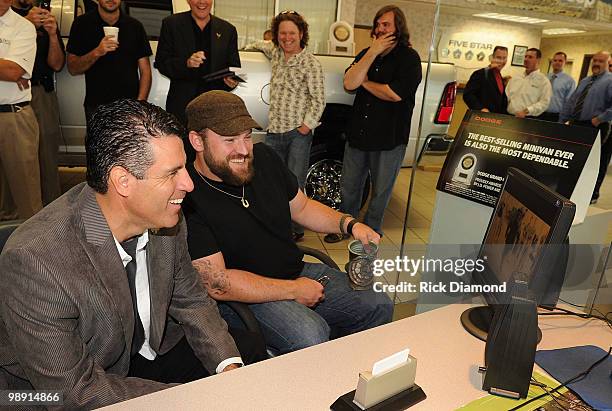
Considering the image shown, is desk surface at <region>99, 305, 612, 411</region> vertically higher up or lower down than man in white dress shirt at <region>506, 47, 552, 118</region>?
lower down

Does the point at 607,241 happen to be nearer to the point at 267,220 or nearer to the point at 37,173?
the point at 267,220

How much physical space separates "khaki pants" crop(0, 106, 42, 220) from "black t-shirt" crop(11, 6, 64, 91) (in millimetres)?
376

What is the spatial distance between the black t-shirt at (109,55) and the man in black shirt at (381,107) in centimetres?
159

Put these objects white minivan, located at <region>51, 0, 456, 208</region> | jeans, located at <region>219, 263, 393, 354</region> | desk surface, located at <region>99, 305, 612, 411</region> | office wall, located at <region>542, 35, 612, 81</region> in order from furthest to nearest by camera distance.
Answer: white minivan, located at <region>51, 0, 456, 208</region> < office wall, located at <region>542, 35, 612, 81</region> < jeans, located at <region>219, 263, 393, 354</region> < desk surface, located at <region>99, 305, 612, 411</region>

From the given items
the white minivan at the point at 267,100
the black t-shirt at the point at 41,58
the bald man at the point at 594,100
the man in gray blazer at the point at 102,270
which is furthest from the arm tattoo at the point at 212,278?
the black t-shirt at the point at 41,58

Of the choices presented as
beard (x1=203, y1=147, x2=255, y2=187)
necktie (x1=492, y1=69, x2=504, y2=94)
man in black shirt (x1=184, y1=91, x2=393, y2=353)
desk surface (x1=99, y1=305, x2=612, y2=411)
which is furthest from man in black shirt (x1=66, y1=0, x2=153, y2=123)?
desk surface (x1=99, y1=305, x2=612, y2=411)

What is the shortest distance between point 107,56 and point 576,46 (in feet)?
10.0

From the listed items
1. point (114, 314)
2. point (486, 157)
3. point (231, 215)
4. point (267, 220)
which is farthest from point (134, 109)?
point (486, 157)

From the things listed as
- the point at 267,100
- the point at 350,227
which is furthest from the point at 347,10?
the point at 350,227

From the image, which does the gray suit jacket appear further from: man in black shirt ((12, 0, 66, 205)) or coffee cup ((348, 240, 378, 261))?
man in black shirt ((12, 0, 66, 205))

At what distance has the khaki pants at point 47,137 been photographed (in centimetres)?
378

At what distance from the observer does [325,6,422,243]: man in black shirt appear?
3455 millimetres

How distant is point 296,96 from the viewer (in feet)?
11.9

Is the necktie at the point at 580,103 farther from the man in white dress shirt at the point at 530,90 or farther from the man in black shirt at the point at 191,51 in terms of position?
the man in black shirt at the point at 191,51
